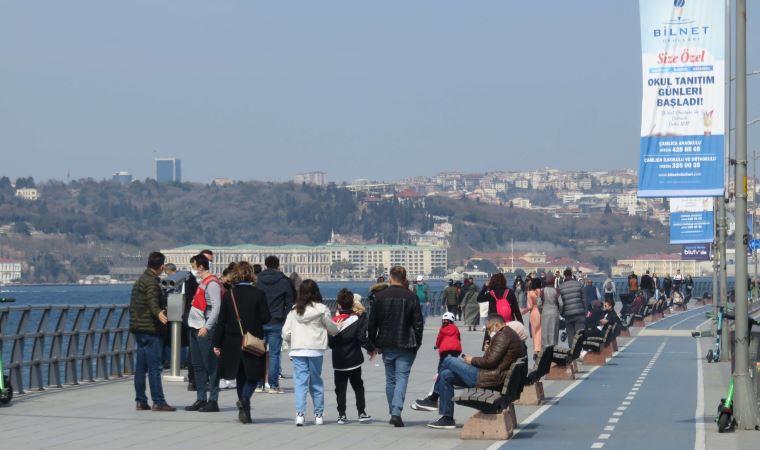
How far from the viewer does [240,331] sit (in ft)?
55.3

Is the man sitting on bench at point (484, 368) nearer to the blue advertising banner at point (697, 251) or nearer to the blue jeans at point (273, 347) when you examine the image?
the blue jeans at point (273, 347)

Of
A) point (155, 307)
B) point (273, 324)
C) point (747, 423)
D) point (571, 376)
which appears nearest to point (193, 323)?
point (155, 307)

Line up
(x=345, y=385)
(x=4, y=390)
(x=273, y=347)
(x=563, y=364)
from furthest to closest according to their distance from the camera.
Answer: (x=563, y=364)
(x=273, y=347)
(x=4, y=390)
(x=345, y=385)

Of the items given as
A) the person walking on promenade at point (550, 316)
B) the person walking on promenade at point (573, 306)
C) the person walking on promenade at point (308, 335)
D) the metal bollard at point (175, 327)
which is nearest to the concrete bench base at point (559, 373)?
the person walking on promenade at point (550, 316)

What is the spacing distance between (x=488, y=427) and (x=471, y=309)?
3184cm

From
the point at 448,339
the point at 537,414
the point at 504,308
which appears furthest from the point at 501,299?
the point at 448,339

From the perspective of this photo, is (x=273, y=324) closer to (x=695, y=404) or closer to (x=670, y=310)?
(x=695, y=404)

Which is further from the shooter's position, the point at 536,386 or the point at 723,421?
the point at 536,386

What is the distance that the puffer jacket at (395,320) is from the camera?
16.6m

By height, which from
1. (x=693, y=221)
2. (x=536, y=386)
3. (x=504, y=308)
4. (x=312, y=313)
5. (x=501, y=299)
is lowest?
(x=536, y=386)

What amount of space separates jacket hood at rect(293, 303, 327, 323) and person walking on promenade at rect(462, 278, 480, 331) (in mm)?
29611

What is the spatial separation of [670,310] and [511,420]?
51318 millimetres

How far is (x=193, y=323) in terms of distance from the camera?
699 inches

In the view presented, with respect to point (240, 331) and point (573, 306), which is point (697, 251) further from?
point (240, 331)
